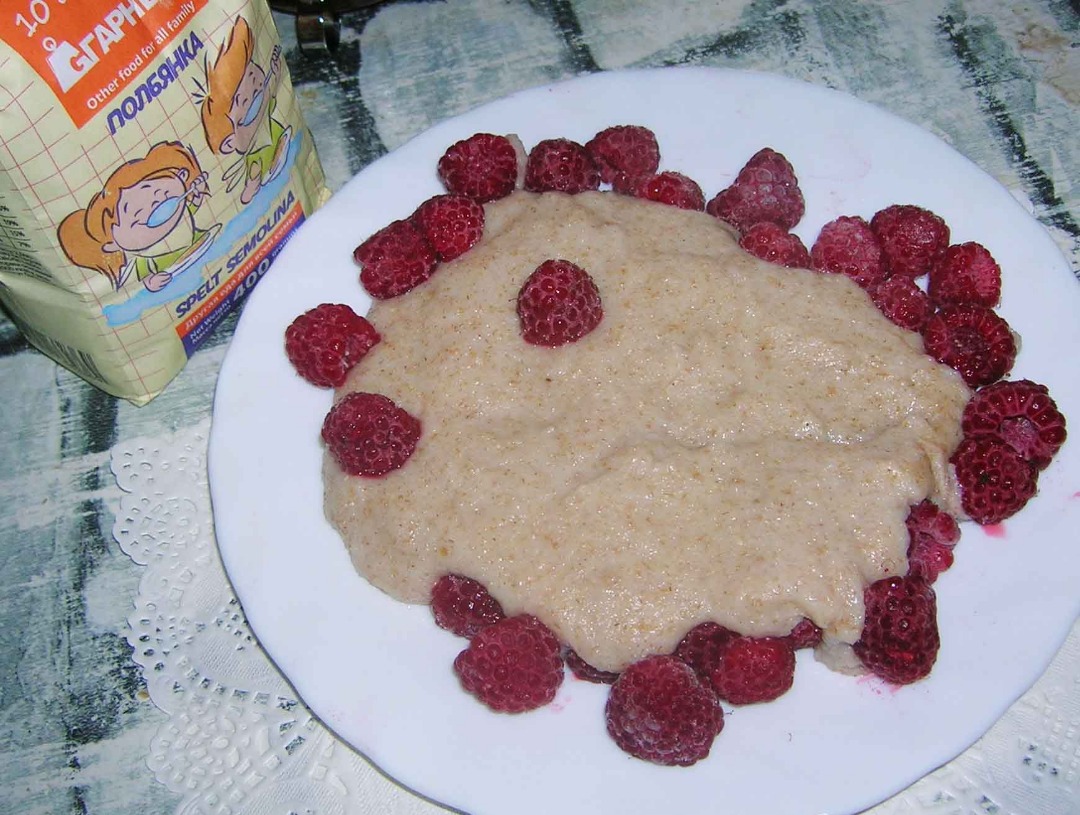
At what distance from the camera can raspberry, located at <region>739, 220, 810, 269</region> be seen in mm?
2150

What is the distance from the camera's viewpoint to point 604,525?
1901 mm

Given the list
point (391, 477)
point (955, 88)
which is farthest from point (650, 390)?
point (955, 88)

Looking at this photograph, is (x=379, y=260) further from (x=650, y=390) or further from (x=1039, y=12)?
(x=1039, y=12)

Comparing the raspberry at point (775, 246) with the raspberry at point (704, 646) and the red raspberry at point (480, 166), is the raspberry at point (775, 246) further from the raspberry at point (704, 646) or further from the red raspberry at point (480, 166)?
the raspberry at point (704, 646)

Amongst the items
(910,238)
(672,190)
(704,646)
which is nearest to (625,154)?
(672,190)

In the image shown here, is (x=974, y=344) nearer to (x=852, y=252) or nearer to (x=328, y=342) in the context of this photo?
(x=852, y=252)

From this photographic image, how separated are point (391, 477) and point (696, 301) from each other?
26.2 inches

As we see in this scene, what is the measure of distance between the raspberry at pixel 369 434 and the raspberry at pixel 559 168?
594mm

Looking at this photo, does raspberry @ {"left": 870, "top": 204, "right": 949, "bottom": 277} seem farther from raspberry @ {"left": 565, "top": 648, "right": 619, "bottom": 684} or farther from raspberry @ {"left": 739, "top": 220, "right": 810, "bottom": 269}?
raspberry @ {"left": 565, "top": 648, "right": 619, "bottom": 684}

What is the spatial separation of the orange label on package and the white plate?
0.50m

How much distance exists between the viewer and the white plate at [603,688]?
177 centimetres

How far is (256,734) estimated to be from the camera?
78.7 inches

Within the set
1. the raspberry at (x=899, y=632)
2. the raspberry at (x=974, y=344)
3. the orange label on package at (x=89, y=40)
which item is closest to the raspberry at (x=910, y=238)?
the raspberry at (x=974, y=344)

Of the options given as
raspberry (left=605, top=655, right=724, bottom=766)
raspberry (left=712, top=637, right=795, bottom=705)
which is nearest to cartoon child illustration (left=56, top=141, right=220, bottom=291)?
raspberry (left=605, top=655, right=724, bottom=766)
